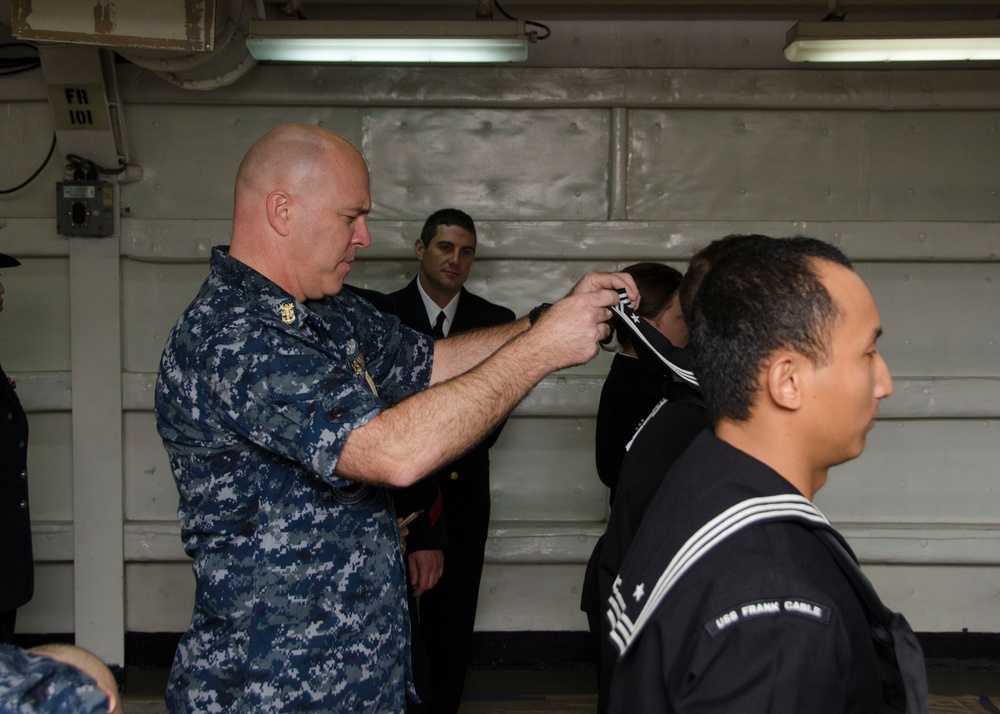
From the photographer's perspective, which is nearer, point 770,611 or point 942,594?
point 770,611

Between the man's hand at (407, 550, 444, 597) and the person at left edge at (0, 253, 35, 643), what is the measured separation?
4.57ft

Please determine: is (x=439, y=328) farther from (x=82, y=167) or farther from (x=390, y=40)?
(x=82, y=167)

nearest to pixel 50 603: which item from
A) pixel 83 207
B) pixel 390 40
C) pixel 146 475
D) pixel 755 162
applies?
pixel 146 475

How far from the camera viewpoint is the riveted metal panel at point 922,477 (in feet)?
13.4

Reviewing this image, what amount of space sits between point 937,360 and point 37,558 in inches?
160

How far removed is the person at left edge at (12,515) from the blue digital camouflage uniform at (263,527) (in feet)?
5.45

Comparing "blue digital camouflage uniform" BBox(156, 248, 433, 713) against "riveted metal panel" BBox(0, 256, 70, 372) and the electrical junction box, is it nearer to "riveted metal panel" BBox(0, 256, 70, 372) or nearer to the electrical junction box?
the electrical junction box

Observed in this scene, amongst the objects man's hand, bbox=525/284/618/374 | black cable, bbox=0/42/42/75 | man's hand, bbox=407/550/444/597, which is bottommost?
man's hand, bbox=407/550/444/597

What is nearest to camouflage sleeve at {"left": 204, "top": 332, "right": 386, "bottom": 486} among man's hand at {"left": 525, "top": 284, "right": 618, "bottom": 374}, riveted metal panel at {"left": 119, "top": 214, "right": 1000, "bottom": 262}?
man's hand at {"left": 525, "top": 284, "right": 618, "bottom": 374}

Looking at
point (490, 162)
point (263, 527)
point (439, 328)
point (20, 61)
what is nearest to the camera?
point (263, 527)

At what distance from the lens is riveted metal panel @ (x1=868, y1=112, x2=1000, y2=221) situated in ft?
13.0

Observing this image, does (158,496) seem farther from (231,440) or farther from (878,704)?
(878,704)

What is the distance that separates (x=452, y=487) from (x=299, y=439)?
2079 mm

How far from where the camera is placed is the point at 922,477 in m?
4.12
